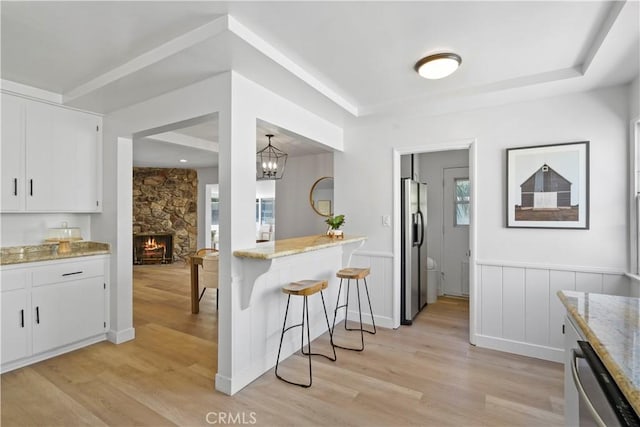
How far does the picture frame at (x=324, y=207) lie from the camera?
558 cm

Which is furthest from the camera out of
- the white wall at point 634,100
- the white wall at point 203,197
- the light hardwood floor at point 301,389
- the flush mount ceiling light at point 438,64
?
the white wall at point 203,197

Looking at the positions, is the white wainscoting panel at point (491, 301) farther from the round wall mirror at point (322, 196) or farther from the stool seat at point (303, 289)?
the round wall mirror at point (322, 196)

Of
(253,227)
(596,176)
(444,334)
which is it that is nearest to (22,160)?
(253,227)

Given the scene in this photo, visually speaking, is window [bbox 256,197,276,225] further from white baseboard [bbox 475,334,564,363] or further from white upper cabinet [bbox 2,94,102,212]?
white baseboard [bbox 475,334,564,363]

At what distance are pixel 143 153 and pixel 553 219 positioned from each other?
245 inches

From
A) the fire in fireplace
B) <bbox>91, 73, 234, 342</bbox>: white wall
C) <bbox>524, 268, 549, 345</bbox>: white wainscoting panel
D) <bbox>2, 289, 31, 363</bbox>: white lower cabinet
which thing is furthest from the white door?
the fire in fireplace

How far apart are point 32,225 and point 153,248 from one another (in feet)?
15.7

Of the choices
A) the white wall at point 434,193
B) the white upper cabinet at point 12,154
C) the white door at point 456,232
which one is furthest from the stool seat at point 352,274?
the white upper cabinet at point 12,154

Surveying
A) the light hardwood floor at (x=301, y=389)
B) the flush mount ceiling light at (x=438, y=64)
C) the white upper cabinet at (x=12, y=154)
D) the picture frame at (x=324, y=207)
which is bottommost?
the light hardwood floor at (x=301, y=389)

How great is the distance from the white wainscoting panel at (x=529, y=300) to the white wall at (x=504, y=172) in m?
0.02

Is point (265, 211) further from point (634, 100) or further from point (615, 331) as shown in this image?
point (615, 331)

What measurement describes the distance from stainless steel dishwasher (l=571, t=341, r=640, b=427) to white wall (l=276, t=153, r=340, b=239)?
178 inches

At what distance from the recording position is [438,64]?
2.35 meters

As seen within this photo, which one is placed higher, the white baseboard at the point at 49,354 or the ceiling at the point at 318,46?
the ceiling at the point at 318,46
